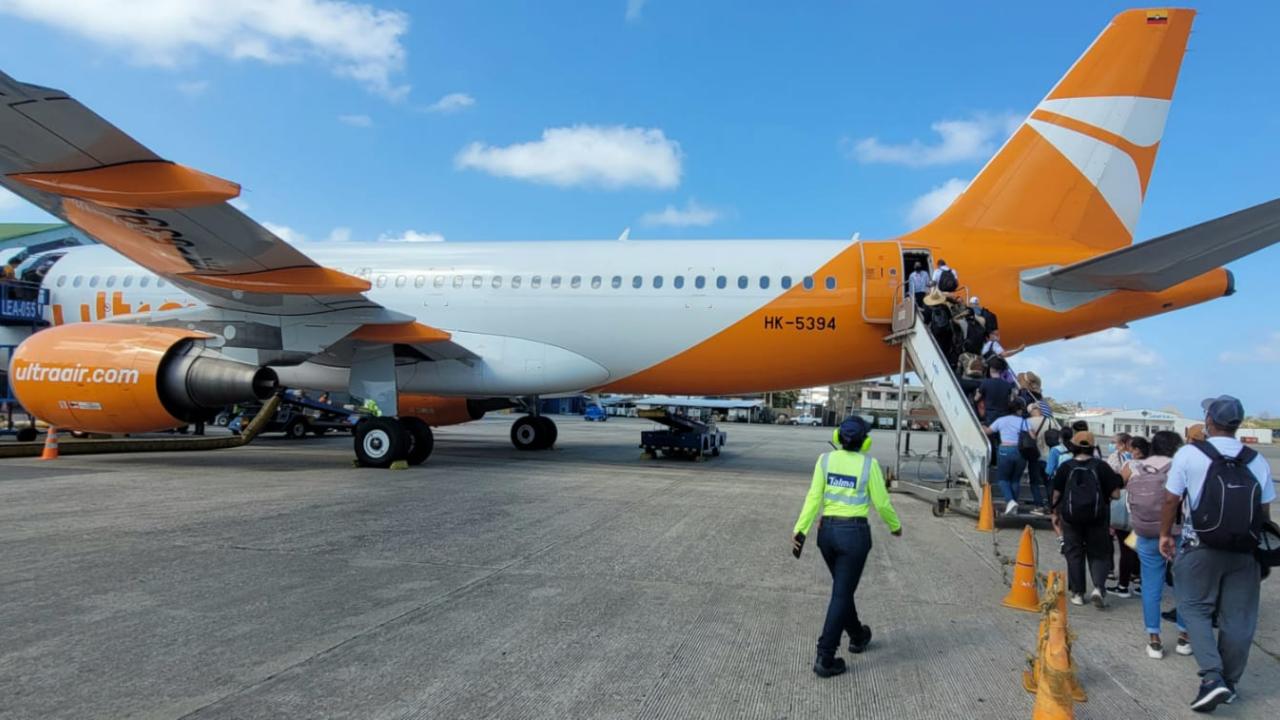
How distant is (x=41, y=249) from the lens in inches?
596

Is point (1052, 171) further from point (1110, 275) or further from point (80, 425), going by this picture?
point (80, 425)

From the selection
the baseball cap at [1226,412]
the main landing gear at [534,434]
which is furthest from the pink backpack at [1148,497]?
the main landing gear at [534,434]

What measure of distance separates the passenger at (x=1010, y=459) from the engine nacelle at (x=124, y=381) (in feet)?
35.1

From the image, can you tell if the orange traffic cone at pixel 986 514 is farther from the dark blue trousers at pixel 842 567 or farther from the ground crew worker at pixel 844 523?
the dark blue trousers at pixel 842 567

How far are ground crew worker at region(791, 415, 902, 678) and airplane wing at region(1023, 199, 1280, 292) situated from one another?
20.8ft

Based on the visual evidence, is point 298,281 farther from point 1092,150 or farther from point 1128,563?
point 1092,150

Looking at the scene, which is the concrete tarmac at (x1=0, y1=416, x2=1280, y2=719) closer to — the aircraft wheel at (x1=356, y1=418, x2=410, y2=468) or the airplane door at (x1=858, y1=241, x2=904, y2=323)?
the aircraft wheel at (x1=356, y1=418, x2=410, y2=468)

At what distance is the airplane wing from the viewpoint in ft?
25.4

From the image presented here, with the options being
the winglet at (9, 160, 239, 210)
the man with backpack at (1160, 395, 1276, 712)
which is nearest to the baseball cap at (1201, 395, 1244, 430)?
the man with backpack at (1160, 395, 1276, 712)

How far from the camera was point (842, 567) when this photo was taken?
3.78 metres

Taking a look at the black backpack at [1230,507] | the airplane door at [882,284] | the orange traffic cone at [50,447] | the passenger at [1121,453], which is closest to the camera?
the black backpack at [1230,507]

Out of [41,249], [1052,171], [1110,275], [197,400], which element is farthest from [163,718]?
[41,249]

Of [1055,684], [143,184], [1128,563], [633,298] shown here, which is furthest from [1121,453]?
[143,184]

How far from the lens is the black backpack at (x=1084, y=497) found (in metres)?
4.79
